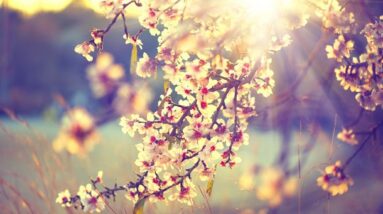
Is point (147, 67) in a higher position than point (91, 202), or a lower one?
higher

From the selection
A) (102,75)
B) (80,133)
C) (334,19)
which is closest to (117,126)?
(334,19)

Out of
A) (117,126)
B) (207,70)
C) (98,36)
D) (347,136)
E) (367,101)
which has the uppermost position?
(117,126)

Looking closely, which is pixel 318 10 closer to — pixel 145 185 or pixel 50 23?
pixel 145 185

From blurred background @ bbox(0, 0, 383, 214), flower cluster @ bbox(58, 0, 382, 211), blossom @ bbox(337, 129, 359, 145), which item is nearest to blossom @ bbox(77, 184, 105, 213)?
flower cluster @ bbox(58, 0, 382, 211)

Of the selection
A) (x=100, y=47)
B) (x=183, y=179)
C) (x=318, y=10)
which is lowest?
(x=183, y=179)

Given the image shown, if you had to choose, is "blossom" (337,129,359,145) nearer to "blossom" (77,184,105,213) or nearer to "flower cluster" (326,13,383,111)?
"flower cluster" (326,13,383,111)

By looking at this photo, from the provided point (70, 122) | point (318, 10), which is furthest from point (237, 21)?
point (70, 122)

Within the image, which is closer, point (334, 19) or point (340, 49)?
point (334, 19)

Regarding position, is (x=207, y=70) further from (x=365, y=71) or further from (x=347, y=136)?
(x=347, y=136)
